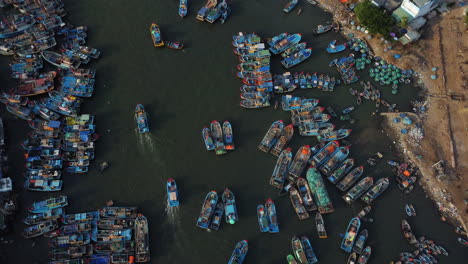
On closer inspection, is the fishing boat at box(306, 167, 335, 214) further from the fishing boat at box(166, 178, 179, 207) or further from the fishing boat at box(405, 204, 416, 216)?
the fishing boat at box(166, 178, 179, 207)

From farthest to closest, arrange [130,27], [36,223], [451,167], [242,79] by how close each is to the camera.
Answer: [130,27] → [242,79] → [451,167] → [36,223]

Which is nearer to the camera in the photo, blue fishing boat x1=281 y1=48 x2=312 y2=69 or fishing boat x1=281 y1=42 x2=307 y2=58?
blue fishing boat x1=281 y1=48 x2=312 y2=69

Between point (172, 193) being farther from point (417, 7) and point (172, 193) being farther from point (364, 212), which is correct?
point (417, 7)

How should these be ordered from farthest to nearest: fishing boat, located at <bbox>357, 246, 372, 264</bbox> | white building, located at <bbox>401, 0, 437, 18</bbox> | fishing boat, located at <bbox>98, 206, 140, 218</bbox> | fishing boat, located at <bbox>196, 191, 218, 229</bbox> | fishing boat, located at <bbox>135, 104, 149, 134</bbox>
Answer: white building, located at <bbox>401, 0, 437, 18</bbox>
fishing boat, located at <bbox>135, 104, 149, 134</bbox>
fishing boat, located at <bbox>196, 191, 218, 229</bbox>
fishing boat, located at <bbox>98, 206, 140, 218</bbox>
fishing boat, located at <bbox>357, 246, 372, 264</bbox>

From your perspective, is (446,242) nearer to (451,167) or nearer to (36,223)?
(451,167)

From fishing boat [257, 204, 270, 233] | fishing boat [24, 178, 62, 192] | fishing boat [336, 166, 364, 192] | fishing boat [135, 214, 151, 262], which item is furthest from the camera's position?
fishing boat [336, 166, 364, 192]

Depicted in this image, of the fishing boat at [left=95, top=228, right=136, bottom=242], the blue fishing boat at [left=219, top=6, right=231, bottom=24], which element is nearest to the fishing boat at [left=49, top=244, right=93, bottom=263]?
the fishing boat at [left=95, top=228, right=136, bottom=242]

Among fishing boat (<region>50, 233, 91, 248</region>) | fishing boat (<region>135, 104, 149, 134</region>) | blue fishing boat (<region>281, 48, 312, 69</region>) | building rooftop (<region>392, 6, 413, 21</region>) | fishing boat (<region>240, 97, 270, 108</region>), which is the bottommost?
fishing boat (<region>50, 233, 91, 248</region>)

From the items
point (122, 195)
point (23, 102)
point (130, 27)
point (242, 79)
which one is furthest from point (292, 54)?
point (23, 102)
